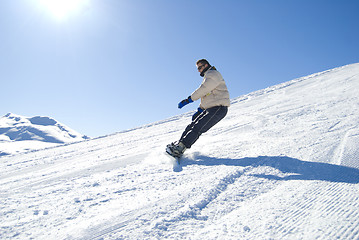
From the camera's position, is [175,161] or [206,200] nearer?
[206,200]

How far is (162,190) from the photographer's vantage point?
69.7 inches

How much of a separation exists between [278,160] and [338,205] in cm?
101

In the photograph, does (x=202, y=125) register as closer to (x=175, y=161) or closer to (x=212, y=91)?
(x=212, y=91)

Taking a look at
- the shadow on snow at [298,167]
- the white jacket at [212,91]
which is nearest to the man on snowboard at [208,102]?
the white jacket at [212,91]

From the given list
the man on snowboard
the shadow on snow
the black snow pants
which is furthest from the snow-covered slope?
the man on snowboard

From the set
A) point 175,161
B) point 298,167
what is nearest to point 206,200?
point 298,167

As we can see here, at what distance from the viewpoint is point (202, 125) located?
312cm

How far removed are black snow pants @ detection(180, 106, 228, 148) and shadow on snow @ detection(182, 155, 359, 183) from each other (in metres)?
0.46

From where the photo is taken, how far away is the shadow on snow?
1.66 meters

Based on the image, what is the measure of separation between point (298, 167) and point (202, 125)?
4.73 ft

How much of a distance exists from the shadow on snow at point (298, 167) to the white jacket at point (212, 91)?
1.06 m

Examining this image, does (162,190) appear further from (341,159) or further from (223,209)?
(341,159)

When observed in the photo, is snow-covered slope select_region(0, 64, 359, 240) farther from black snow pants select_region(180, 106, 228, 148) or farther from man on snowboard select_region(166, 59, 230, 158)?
man on snowboard select_region(166, 59, 230, 158)

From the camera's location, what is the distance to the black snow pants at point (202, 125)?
2998 millimetres
